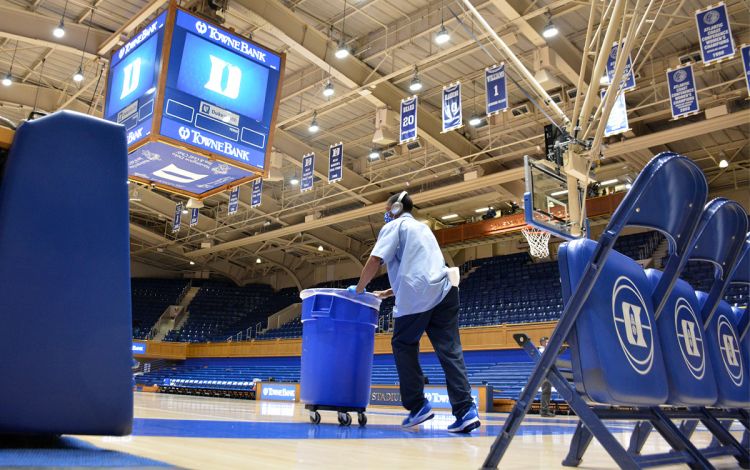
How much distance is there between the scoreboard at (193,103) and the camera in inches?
222

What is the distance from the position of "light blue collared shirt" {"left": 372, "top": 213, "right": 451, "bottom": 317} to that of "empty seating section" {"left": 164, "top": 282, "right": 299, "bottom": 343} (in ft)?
73.8

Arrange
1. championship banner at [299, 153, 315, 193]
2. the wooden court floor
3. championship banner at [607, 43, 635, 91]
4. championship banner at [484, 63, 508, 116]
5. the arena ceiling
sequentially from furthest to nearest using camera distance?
championship banner at [299, 153, 315, 193]
the arena ceiling
championship banner at [484, 63, 508, 116]
championship banner at [607, 43, 635, 91]
the wooden court floor

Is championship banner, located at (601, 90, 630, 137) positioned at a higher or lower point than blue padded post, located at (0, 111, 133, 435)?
higher

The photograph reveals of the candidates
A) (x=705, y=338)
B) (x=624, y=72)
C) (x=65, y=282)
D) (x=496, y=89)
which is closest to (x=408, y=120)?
(x=496, y=89)

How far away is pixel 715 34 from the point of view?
817 cm

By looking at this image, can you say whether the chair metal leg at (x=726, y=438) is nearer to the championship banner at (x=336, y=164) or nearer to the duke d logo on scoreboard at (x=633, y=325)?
the duke d logo on scoreboard at (x=633, y=325)

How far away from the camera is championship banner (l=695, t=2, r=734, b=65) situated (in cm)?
802

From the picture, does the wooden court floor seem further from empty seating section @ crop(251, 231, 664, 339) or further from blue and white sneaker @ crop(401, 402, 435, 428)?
empty seating section @ crop(251, 231, 664, 339)

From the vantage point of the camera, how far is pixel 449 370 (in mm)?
3066

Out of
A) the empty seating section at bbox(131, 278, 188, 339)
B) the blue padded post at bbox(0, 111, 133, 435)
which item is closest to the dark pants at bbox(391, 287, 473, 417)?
the blue padded post at bbox(0, 111, 133, 435)

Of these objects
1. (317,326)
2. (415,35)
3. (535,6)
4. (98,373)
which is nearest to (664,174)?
(98,373)

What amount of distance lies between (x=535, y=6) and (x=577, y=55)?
1787mm

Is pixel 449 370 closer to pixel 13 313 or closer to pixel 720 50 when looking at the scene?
pixel 13 313

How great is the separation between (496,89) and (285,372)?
12899 millimetres
